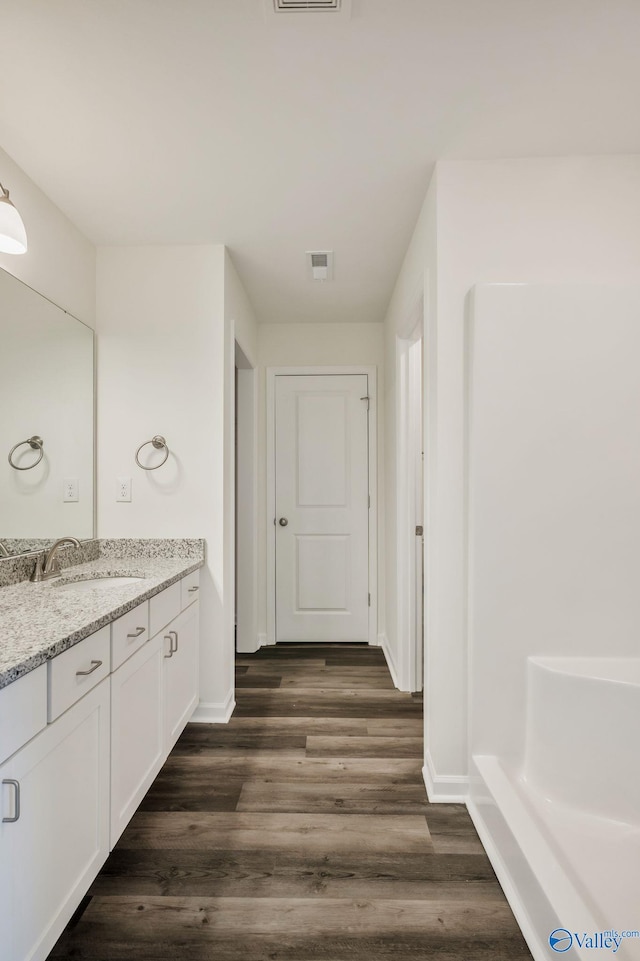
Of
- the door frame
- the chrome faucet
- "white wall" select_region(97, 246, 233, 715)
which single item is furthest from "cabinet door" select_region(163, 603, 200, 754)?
the door frame

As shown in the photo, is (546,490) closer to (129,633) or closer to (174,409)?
(129,633)

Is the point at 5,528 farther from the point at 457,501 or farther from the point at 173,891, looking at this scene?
the point at 457,501

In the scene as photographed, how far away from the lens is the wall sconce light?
1532 mm

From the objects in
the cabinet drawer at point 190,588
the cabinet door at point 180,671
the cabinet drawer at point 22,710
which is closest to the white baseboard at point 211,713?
the cabinet door at point 180,671

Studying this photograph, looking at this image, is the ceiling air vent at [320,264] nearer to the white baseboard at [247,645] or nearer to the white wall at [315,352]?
the white wall at [315,352]

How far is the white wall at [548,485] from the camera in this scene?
1.79m

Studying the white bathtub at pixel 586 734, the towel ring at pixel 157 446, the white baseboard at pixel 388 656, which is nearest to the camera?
the white bathtub at pixel 586 734

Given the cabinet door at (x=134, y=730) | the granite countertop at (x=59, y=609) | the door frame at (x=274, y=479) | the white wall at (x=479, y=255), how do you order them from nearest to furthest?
1. the granite countertop at (x=59, y=609)
2. the cabinet door at (x=134, y=730)
3. the white wall at (x=479, y=255)
4. the door frame at (x=274, y=479)

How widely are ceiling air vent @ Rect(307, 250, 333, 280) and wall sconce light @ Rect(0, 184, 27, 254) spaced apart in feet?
4.67

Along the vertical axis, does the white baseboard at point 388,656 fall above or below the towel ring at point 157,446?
below

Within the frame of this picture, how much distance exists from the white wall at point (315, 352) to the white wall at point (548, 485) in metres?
1.96

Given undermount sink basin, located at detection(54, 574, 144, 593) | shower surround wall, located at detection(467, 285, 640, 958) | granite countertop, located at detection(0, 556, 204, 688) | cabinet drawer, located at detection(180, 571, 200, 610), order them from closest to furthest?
granite countertop, located at detection(0, 556, 204, 688) → shower surround wall, located at detection(467, 285, 640, 958) → undermount sink basin, located at detection(54, 574, 144, 593) → cabinet drawer, located at detection(180, 571, 200, 610)

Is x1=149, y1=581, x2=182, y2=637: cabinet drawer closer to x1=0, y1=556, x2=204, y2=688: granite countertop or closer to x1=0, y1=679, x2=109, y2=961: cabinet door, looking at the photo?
x1=0, y1=556, x2=204, y2=688: granite countertop

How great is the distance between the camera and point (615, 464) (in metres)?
1.79
